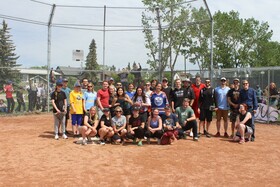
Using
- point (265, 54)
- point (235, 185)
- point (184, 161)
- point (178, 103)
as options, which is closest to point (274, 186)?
point (235, 185)

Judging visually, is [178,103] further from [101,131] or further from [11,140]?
[11,140]

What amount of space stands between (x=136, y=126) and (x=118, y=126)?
0.46 m

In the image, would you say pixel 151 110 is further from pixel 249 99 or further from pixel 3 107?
pixel 3 107

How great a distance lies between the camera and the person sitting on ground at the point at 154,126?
7902 millimetres

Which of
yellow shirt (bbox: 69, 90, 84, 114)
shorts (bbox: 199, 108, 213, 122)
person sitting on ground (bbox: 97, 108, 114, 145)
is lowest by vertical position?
person sitting on ground (bbox: 97, 108, 114, 145)

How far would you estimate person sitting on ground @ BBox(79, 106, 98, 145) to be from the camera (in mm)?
7789

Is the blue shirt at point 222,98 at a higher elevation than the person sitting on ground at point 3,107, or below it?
higher

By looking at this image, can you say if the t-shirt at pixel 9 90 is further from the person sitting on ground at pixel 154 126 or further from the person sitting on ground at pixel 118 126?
the person sitting on ground at pixel 154 126

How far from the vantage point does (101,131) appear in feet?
25.7

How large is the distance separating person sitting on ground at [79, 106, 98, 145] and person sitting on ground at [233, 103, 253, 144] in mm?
3755

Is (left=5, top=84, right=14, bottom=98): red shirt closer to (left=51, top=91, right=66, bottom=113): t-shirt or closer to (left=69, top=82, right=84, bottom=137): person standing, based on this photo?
(left=51, top=91, right=66, bottom=113): t-shirt

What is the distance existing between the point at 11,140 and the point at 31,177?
3614 mm

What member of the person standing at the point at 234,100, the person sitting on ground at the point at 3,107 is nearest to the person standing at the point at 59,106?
the person standing at the point at 234,100

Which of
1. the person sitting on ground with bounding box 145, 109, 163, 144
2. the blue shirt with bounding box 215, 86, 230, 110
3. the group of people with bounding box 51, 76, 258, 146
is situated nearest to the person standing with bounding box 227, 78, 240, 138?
the group of people with bounding box 51, 76, 258, 146
